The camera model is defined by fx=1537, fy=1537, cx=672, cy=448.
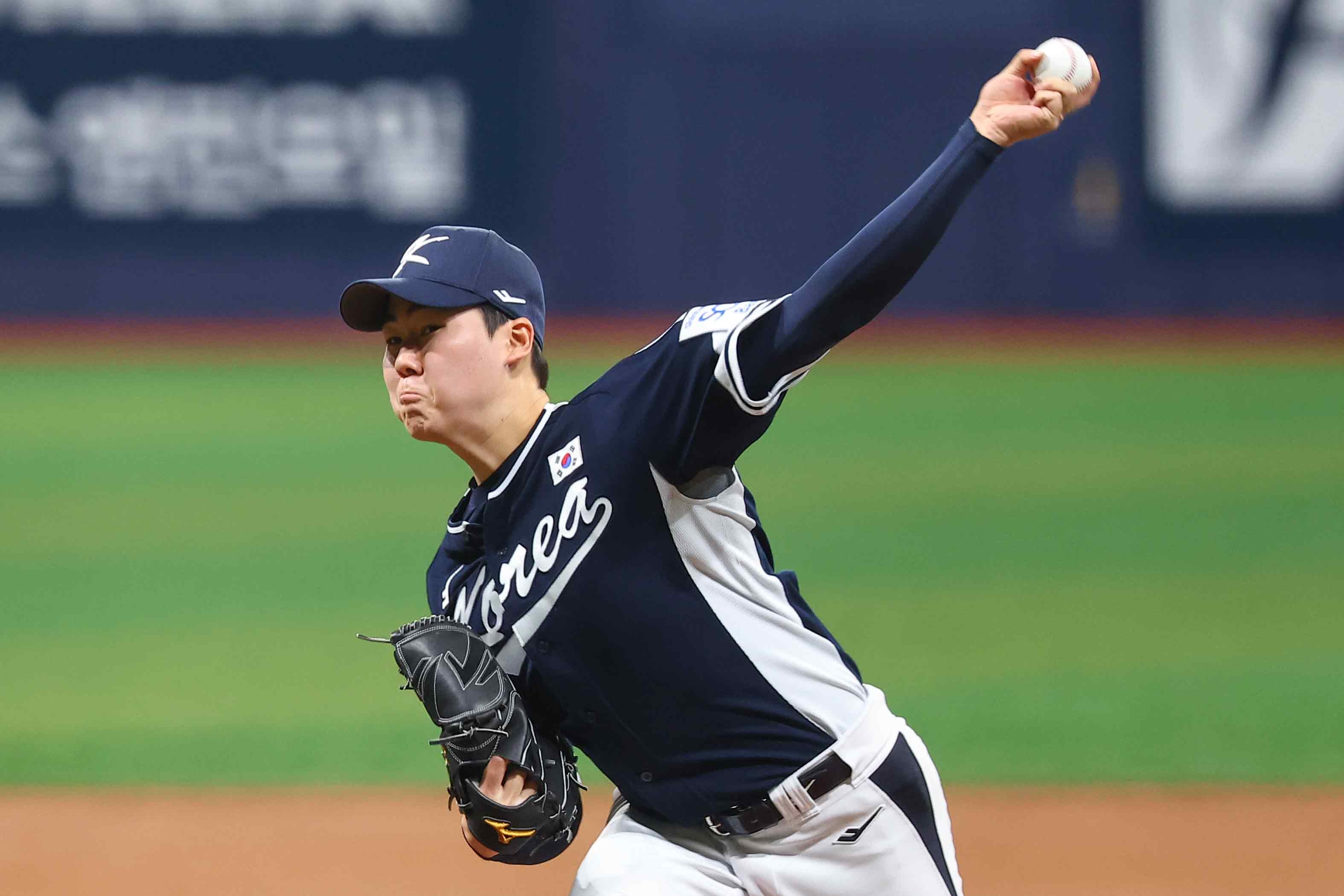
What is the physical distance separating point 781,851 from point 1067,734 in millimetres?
3886

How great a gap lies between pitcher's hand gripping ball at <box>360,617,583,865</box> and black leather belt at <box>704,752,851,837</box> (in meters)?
0.30

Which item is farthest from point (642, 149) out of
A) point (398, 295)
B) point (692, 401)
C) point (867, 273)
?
point (867, 273)

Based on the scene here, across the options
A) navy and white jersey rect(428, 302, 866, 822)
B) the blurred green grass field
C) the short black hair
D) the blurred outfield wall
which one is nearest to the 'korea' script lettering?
navy and white jersey rect(428, 302, 866, 822)

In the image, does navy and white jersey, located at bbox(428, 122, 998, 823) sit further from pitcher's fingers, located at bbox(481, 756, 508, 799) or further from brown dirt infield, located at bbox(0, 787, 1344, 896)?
brown dirt infield, located at bbox(0, 787, 1344, 896)

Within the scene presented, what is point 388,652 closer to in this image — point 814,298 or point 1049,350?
point 814,298

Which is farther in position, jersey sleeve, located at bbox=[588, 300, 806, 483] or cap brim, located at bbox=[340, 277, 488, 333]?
cap brim, located at bbox=[340, 277, 488, 333]

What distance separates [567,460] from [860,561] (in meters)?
6.58

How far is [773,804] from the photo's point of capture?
2629 millimetres

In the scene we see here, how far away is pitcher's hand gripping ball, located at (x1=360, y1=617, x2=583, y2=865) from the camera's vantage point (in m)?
2.60

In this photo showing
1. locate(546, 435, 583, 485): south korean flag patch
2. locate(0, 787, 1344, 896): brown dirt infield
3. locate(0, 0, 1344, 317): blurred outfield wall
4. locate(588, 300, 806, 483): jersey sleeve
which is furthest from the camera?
locate(0, 0, 1344, 317): blurred outfield wall

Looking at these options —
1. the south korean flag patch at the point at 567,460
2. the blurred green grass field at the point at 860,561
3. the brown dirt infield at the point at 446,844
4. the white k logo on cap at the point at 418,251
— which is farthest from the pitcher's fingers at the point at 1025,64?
the blurred green grass field at the point at 860,561

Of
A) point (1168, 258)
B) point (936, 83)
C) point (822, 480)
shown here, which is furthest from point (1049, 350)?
point (822, 480)

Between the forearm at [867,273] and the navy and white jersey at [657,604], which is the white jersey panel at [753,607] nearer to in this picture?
the navy and white jersey at [657,604]

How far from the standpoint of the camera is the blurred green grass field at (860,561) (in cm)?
634
